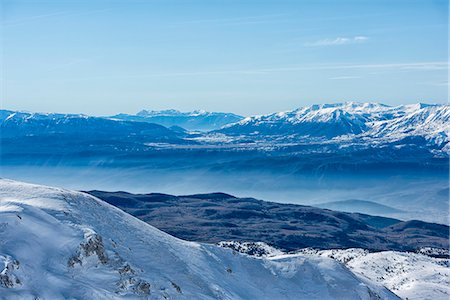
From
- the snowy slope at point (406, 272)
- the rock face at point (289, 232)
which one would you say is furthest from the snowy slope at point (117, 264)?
the rock face at point (289, 232)

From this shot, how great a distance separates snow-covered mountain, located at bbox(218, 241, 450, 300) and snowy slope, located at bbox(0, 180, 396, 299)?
7122 mm

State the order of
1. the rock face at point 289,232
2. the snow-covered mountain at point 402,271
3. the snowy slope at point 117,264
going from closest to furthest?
1. the snowy slope at point 117,264
2. the snow-covered mountain at point 402,271
3. the rock face at point 289,232

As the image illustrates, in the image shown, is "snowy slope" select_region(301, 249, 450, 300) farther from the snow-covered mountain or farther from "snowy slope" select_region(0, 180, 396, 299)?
"snowy slope" select_region(0, 180, 396, 299)

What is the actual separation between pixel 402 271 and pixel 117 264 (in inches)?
2110

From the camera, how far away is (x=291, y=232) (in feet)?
540

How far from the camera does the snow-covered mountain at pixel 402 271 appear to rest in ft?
252

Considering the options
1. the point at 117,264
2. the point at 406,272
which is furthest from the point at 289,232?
the point at 117,264

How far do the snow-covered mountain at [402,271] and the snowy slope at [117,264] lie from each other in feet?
23.4

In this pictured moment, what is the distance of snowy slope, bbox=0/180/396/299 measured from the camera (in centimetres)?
4378

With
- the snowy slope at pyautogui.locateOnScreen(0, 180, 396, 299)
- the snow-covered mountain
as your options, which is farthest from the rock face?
the snowy slope at pyautogui.locateOnScreen(0, 180, 396, 299)

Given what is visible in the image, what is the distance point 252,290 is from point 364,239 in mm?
114421

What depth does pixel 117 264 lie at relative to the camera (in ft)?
157

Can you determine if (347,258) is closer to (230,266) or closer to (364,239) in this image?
(230,266)

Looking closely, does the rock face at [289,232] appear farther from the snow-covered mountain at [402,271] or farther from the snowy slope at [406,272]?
the snowy slope at [406,272]
